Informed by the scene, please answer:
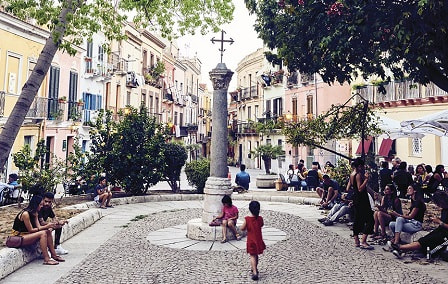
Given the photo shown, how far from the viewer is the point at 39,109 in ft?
66.5

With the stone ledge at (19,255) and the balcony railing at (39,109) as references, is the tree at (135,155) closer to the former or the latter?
the stone ledge at (19,255)

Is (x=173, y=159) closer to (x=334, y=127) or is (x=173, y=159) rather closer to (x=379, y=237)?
(x=334, y=127)

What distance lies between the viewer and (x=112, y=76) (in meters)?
30.5

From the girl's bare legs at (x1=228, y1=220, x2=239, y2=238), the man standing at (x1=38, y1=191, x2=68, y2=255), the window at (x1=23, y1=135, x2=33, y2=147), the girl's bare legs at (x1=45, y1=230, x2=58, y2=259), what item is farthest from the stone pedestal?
the girl's bare legs at (x1=45, y1=230, x2=58, y2=259)

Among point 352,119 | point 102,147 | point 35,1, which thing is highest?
point 35,1

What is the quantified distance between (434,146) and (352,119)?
9.80 m

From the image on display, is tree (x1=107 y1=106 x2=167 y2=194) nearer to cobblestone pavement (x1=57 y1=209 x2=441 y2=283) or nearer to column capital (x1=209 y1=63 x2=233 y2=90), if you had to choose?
cobblestone pavement (x1=57 y1=209 x2=441 y2=283)

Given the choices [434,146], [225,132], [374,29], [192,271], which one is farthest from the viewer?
[434,146]

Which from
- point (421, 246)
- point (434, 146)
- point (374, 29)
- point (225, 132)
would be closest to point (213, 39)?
point (225, 132)

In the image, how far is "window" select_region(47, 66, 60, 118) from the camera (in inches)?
848

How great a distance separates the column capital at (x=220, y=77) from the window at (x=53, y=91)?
1567cm

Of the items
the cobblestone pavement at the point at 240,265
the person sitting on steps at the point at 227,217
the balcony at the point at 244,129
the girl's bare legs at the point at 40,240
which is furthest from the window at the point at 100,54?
the girl's bare legs at the point at 40,240

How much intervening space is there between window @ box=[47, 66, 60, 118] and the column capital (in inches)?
617

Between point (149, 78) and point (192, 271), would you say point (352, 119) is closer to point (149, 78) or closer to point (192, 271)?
point (192, 271)
